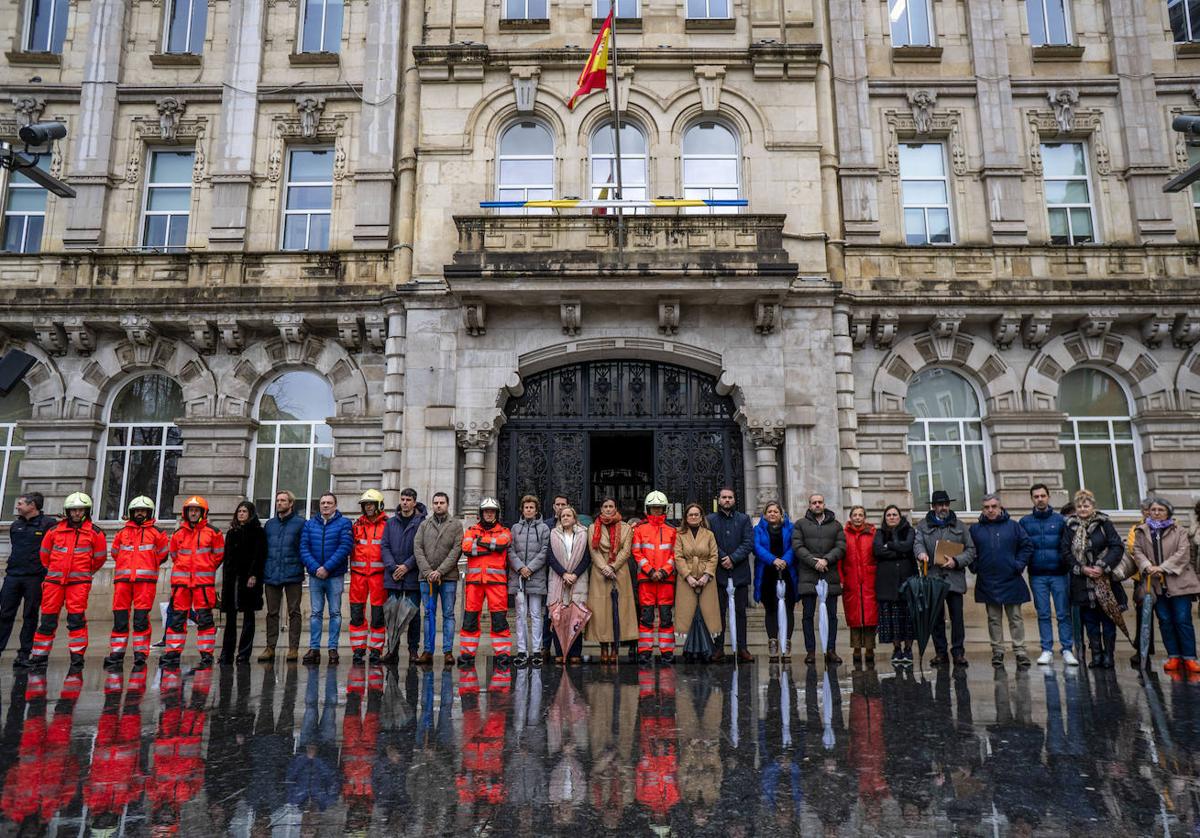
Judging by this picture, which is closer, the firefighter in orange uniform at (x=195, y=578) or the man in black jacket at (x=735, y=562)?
the firefighter in orange uniform at (x=195, y=578)

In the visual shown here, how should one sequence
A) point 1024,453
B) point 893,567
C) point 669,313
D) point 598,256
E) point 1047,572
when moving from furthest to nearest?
point 1024,453 → point 669,313 → point 598,256 → point 893,567 → point 1047,572

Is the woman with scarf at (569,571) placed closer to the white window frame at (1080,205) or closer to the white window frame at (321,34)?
the white window frame at (1080,205)

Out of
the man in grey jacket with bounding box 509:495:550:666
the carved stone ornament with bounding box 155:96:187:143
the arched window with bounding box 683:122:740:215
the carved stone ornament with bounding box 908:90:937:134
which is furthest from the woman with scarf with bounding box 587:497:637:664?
the carved stone ornament with bounding box 155:96:187:143

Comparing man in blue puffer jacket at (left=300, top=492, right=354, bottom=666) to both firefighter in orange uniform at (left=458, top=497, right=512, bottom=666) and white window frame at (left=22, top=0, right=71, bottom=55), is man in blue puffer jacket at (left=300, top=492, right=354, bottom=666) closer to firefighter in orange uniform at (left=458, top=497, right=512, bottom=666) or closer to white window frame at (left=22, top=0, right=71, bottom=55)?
firefighter in orange uniform at (left=458, top=497, right=512, bottom=666)

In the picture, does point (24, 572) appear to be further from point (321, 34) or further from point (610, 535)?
point (321, 34)

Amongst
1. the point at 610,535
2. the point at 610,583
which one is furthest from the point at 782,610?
the point at 610,535

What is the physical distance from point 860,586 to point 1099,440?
29.8 ft

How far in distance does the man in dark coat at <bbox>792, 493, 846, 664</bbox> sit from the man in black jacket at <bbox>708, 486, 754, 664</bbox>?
679 mm

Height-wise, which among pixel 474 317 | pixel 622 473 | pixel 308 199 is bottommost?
pixel 622 473

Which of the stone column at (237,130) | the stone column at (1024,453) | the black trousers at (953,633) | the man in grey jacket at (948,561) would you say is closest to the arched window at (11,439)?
the stone column at (237,130)

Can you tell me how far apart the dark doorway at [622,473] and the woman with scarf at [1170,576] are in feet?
36.2

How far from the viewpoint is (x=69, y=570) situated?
35.0ft

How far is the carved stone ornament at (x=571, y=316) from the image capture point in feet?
50.0

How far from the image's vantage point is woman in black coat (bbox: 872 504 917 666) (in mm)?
10570
